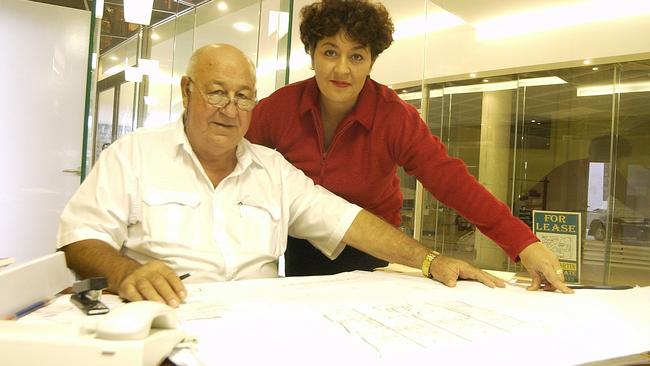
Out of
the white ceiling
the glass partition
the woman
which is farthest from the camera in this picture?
the glass partition

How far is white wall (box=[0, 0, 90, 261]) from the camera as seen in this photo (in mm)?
3316

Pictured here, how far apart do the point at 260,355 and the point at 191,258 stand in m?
0.74

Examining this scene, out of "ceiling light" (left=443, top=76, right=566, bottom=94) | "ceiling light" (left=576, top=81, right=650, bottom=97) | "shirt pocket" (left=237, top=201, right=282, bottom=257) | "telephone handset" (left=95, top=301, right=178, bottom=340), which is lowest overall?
"telephone handset" (left=95, top=301, right=178, bottom=340)

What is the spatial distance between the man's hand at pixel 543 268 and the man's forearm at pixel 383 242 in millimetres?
293

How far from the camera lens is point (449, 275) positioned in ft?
4.61

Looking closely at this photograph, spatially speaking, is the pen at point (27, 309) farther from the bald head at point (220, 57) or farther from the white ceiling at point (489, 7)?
the white ceiling at point (489, 7)

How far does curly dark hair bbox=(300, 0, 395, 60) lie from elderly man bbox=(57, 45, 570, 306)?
1.16 ft

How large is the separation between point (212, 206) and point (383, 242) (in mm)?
514

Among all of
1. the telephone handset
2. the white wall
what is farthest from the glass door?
the telephone handset

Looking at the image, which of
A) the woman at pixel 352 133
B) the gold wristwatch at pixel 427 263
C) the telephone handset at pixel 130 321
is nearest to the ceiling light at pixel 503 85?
the woman at pixel 352 133

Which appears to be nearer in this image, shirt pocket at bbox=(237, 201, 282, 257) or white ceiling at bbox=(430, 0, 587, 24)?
shirt pocket at bbox=(237, 201, 282, 257)

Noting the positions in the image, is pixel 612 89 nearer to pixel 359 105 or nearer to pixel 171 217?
pixel 359 105

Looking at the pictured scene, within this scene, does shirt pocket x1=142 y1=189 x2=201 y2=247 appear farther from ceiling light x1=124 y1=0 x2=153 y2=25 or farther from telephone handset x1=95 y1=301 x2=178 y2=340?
ceiling light x1=124 y1=0 x2=153 y2=25

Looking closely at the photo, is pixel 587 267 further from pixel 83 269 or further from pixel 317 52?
pixel 83 269
